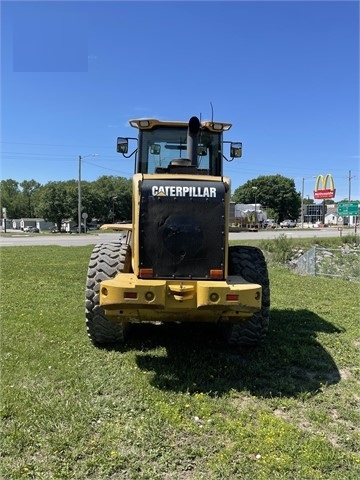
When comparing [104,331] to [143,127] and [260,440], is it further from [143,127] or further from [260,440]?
[143,127]

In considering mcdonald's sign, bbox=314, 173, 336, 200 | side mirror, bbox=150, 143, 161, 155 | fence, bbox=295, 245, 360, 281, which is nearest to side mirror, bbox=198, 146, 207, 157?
side mirror, bbox=150, 143, 161, 155

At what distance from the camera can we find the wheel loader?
4555 millimetres

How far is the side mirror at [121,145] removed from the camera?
6688 mm

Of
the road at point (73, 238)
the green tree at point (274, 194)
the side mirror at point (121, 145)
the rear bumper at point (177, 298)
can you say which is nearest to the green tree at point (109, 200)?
the green tree at point (274, 194)

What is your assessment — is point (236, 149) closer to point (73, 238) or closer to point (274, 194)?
point (73, 238)

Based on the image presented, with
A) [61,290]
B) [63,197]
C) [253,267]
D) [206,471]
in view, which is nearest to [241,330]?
[253,267]

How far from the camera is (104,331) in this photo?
5527 millimetres

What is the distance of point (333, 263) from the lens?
14.4 metres

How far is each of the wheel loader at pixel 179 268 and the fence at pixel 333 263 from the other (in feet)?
28.6

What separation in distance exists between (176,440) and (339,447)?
1.29 m

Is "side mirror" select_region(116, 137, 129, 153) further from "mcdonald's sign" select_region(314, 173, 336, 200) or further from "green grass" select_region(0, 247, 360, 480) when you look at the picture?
"mcdonald's sign" select_region(314, 173, 336, 200)

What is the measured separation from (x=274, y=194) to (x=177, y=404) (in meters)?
A: 101

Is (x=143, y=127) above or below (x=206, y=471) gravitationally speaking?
above

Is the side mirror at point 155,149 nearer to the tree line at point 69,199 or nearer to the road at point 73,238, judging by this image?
the road at point 73,238
